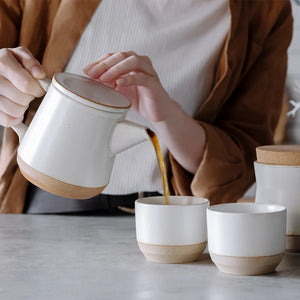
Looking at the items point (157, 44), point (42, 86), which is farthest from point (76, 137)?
point (157, 44)

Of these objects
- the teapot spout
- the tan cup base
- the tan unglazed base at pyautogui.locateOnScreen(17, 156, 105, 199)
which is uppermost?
the teapot spout

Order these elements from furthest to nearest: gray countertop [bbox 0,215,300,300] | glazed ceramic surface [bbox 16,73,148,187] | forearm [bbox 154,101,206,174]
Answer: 1. forearm [bbox 154,101,206,174]
2. glazed ceramic surface [bbox 16,73,148,187]
3. gray countertop [bbox 0,215,300,300]

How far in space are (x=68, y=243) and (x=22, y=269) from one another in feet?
0.58

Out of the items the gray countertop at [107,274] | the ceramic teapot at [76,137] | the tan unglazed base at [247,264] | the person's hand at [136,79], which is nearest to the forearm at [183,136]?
the person's hand at [136,79]

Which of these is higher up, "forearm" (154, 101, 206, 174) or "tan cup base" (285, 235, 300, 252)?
"forearm" (154, 101, 206, 174)

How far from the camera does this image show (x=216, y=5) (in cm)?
148

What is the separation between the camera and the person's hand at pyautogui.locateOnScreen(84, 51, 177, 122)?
1.08 meters

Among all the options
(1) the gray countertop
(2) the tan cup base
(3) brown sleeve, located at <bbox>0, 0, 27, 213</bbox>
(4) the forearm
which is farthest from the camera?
(3) brown sleeve, located at <bbox>0, 0, 27, 213</bbox>

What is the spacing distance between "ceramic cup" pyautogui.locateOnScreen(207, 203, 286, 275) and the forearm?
0.50 m

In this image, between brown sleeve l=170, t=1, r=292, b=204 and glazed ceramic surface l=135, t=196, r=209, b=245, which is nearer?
glazed ceramic surface l=135, t=196, r=209, b=245

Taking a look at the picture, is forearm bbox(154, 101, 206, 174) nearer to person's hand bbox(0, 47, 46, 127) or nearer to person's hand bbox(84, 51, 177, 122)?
person's hand bbox(84, 51, 177, 122)

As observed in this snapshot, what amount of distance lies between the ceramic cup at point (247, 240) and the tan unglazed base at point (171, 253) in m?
0.06

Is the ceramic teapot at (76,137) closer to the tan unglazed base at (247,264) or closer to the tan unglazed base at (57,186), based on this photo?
the tan unglazed base at (57,186)

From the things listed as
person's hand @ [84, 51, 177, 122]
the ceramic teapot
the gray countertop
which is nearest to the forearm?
person's hand @ [84, 51, 177, 122]
